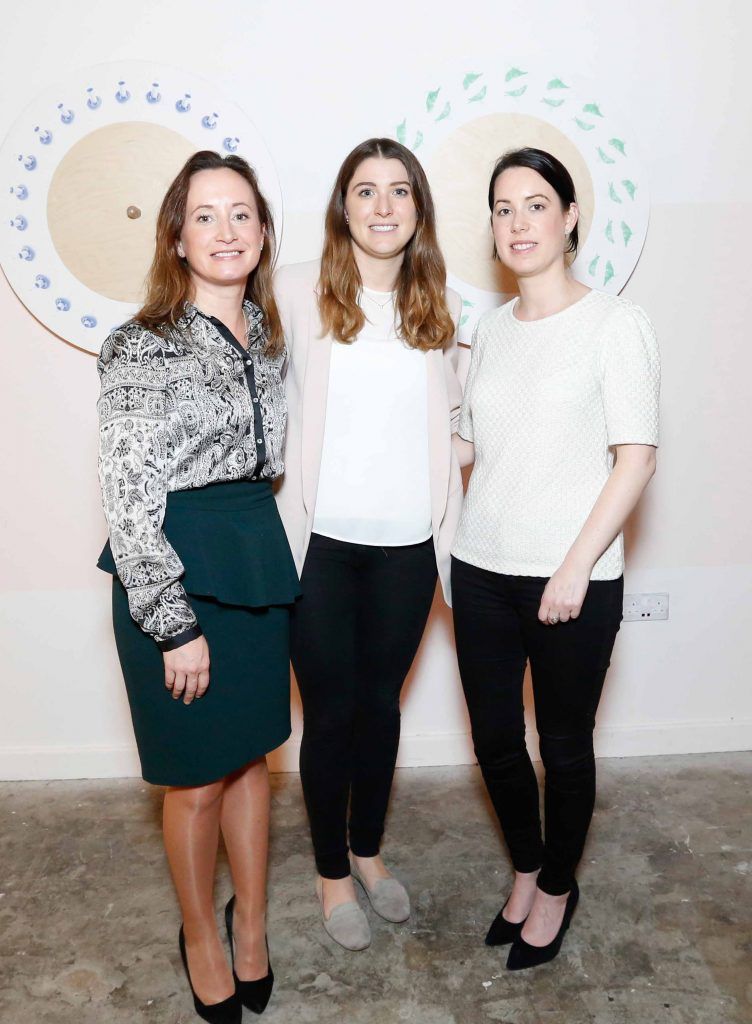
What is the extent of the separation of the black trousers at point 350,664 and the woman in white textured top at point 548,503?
0.13 meters

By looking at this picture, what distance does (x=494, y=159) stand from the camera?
2443mm

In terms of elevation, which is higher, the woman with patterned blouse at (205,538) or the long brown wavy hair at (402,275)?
the long brown wavy hair at (402,275)

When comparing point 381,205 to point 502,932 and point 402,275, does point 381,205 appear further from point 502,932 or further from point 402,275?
point 502,932

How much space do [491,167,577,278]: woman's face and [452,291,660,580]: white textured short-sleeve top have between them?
0.38ft

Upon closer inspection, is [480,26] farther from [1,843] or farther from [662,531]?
[1,843]

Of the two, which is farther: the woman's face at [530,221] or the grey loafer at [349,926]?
the grey loafer at [349,926]

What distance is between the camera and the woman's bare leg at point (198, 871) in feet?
5.63

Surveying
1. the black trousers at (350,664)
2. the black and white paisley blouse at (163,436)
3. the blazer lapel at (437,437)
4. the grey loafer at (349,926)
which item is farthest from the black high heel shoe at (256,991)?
the blazer lapel at (437,437)

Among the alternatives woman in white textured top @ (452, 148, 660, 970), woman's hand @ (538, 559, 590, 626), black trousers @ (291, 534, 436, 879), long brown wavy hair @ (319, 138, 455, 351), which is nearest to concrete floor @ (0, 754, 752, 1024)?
woman in white textured top @ (452, 148, 660, 970)

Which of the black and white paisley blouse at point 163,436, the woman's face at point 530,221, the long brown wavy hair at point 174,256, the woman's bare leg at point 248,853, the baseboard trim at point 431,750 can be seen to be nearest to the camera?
the black and white paisley blouse at point 163,436

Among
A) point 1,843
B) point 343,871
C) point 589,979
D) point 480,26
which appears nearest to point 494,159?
point 480,26

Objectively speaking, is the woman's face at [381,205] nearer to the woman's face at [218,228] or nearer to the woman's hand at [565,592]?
the woman's face at [218,228]

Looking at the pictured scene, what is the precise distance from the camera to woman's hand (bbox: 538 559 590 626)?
1683 millimetres

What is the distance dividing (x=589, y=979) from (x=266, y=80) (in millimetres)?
2395
